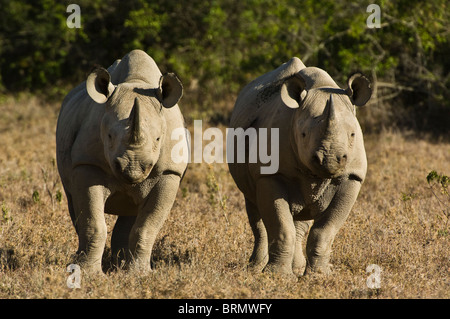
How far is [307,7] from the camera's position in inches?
632

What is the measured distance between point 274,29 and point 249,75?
3086mm

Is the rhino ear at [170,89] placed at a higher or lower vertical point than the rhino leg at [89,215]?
higher

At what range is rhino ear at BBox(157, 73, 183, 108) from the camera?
6426 millimetres

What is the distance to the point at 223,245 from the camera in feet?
25.1

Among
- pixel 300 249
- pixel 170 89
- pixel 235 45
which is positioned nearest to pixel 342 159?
pixel 170 89

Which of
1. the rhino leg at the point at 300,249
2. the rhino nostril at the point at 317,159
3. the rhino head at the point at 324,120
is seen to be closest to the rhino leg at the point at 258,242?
the rhino leg at the point at 300,249

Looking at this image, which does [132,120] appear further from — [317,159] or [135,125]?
[317,159]

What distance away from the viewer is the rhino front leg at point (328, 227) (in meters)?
6.61

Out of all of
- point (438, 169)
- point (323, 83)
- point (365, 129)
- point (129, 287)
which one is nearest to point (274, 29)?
point (365, 129)

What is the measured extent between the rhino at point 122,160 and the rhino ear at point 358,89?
1416 millimetres

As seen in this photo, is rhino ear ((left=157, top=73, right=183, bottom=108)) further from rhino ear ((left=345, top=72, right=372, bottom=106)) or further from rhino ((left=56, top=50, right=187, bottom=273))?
rhino ear ((left=345, top=72, right=372, bottom=106))

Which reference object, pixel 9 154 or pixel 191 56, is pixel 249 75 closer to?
pixel 191 56

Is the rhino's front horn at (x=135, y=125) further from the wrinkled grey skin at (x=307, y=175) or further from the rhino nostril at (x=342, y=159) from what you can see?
the rhino nostril at (x=342, y=159)

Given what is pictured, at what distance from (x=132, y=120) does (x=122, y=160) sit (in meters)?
0.32
